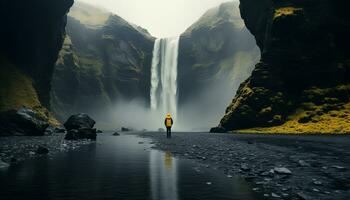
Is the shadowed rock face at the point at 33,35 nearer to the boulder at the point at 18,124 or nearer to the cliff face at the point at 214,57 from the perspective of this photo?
the boulder at the point at 18,124

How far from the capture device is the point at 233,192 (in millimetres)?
11891

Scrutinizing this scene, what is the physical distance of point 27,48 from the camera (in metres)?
95.2

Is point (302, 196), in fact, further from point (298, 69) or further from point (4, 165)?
point (298, 69)

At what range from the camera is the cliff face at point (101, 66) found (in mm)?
158500

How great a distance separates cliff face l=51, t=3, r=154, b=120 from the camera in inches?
6240

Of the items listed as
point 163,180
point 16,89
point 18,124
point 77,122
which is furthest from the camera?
point 16,89

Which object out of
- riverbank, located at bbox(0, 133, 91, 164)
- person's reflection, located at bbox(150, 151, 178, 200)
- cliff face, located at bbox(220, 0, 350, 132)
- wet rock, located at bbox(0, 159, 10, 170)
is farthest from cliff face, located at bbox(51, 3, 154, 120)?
person's reflection, located at bbox(150, 151, 178, 200)

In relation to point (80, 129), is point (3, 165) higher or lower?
lower

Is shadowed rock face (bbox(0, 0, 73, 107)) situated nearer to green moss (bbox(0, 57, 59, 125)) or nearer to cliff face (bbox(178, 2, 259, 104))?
green moss (bbox(0, 57, 59, 125))

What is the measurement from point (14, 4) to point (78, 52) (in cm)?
9536

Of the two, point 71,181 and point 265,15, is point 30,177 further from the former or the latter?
point 265,15

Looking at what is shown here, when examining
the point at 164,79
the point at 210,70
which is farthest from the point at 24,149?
the point at 210,70

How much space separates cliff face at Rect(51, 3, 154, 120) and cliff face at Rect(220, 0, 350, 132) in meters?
88.3

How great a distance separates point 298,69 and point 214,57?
104740 mm
